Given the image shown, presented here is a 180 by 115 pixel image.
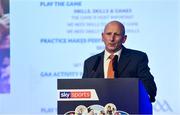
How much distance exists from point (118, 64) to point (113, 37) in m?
0.16

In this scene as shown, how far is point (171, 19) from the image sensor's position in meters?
3.22

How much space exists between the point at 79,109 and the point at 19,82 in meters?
1.54

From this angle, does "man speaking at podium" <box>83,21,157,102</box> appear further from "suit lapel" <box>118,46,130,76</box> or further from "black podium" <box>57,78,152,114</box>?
"black podium" <box>57,78,152,114</box>

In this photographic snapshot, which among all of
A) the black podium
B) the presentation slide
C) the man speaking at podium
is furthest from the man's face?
the black podium

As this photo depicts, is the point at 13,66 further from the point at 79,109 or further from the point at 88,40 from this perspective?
the point at 79,109

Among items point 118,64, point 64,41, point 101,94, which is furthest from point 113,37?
point 101,94

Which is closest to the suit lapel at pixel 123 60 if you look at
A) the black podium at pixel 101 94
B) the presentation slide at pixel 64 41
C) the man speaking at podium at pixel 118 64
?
the man speaking at podium at pixel 118 64

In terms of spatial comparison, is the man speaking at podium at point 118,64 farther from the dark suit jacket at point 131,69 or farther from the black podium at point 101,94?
the black podium at point 101,94

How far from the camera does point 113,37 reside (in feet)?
8.48

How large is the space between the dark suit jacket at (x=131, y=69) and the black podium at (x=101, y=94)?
0.61 metres

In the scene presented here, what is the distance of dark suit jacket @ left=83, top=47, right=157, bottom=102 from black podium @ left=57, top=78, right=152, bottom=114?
612 millimetres

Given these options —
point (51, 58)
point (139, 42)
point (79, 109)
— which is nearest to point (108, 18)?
point (139, 42)

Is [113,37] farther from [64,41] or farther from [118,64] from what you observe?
[64,41]

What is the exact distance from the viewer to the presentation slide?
3.16 meters
